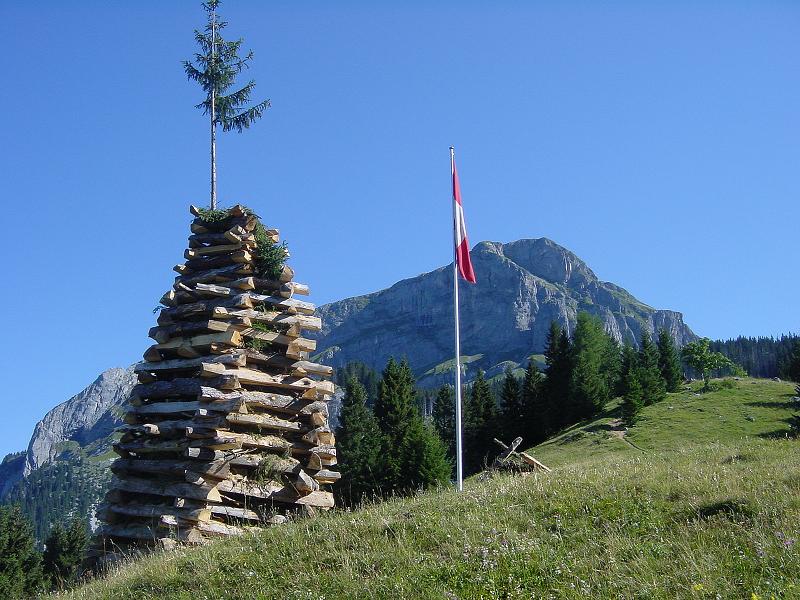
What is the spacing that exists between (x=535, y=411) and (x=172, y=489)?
222 feet

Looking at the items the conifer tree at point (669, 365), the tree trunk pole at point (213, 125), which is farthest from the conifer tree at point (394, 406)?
the tree trunk pole at point (213, 125)

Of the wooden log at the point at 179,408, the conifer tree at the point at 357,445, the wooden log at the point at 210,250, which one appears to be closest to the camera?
the wooden log at the point at 179,408

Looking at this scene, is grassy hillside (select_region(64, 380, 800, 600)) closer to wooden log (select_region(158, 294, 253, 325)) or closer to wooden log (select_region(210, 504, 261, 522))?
wooden log (select_region(210, 504, 261, 522))

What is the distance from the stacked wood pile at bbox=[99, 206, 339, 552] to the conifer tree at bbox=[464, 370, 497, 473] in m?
59.0

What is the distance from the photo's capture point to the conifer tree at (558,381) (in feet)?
259

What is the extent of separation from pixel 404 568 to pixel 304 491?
794cm

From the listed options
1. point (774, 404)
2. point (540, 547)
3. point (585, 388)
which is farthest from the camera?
point (585, 388)

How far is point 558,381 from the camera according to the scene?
81.4m

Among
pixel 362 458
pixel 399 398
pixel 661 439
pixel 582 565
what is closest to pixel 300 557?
pixel 582 565

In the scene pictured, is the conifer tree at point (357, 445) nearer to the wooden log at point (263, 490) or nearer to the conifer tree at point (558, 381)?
the conifer tree at point (558, 381)

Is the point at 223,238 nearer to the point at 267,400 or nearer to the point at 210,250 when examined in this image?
the point at 210,250

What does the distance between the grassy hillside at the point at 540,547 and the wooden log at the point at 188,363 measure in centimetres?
535

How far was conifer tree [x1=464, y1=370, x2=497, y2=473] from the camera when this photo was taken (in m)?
78.0

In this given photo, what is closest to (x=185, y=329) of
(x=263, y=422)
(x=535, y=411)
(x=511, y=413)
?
(x=263, y=422)
